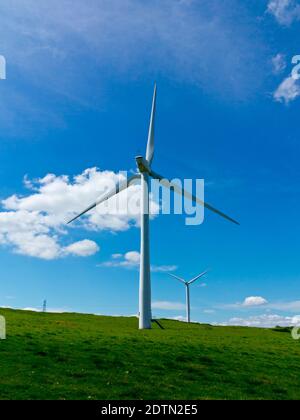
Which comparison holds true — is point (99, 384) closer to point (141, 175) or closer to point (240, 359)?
point (240, 359)

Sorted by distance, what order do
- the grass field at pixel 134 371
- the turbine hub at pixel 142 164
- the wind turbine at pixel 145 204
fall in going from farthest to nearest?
1. the turbine hub at pixel 142 164
2. the wind turbine at pixel 145 204
3. the grass field at pixel 134 371

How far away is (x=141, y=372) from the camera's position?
2595 cm

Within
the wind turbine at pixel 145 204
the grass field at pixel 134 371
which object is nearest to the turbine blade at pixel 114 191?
the wind turbine at pixel 145 204

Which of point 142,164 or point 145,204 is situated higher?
point 142,164

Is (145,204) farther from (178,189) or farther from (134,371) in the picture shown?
(134,371)

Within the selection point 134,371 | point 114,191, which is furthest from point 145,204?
point 134,371

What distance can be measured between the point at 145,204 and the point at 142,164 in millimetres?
6305

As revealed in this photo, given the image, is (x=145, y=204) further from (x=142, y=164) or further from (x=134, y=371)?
(x=134, y=371)

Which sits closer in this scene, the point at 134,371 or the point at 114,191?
the point at 134,371

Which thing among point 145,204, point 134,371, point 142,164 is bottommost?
point 134,371

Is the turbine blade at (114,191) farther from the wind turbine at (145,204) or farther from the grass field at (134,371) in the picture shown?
the grass field at (134,371)

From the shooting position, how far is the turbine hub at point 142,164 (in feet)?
211

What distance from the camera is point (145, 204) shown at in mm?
62000
